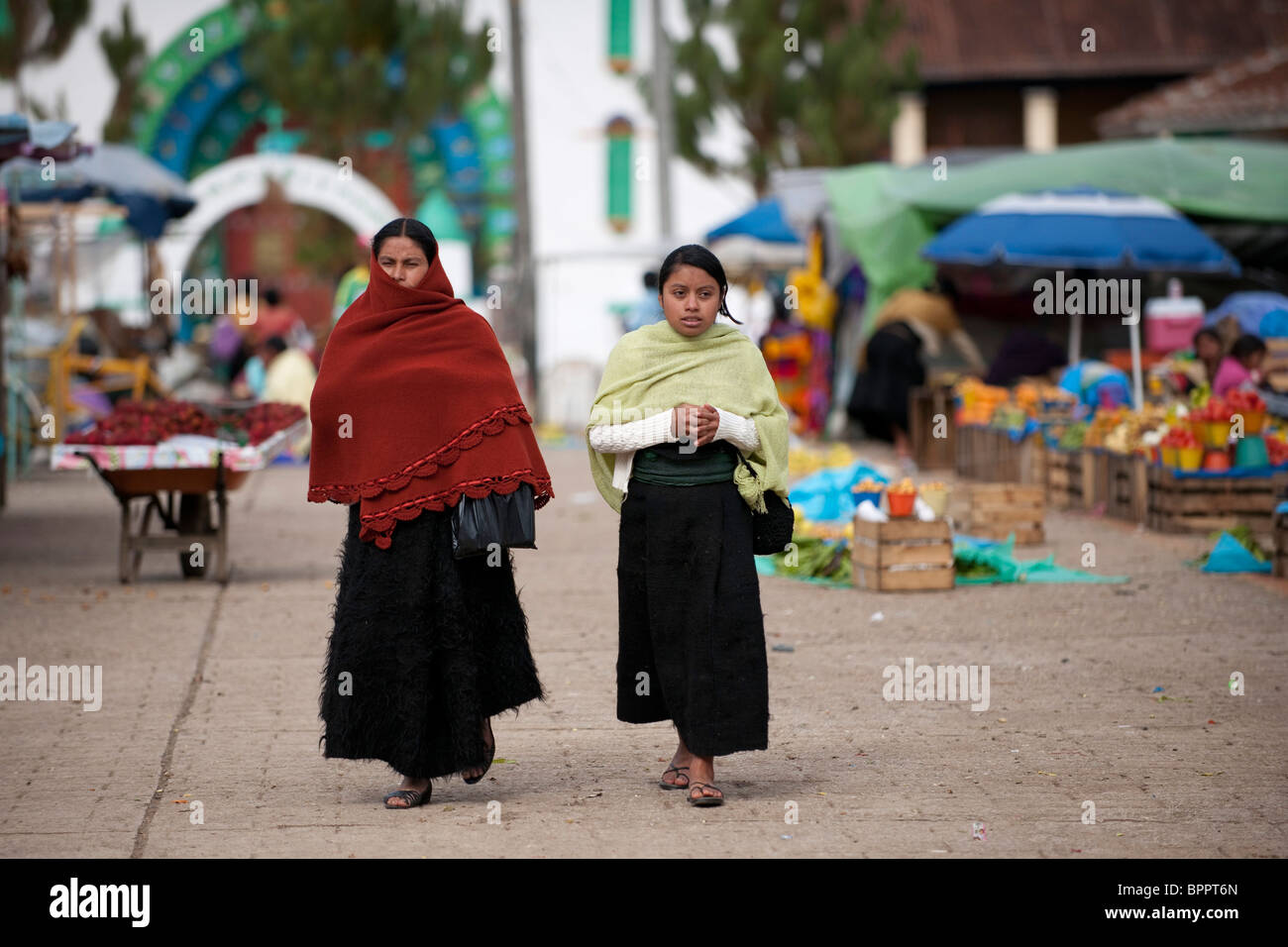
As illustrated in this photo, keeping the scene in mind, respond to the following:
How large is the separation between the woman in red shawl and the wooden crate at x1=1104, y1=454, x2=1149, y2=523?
8.21 meters

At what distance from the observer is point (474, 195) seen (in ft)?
115

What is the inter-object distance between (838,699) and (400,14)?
27965 millimetres

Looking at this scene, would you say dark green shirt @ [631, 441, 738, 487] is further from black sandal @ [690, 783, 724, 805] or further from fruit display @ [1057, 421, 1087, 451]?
fruit display @ [1057, 421, 1087, 451]

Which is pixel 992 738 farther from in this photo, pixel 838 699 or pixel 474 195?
pixel 474 195

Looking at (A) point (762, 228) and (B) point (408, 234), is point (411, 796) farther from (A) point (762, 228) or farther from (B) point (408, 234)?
(A) point (762, 228)

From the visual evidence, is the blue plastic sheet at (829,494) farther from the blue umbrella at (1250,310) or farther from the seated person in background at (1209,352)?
the blue umbrella at (1250,310)

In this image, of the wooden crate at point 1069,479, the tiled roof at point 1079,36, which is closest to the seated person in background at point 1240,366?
the wooden crate at point 1069,479

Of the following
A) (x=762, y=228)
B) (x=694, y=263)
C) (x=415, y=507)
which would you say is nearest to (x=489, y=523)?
(x=415, y=507)

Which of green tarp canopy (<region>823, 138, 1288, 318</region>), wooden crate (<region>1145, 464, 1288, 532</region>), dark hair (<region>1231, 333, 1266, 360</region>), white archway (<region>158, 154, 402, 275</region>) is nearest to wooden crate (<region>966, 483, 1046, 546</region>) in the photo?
wooden crate (<region>1145, 464, 1288, 532</region>)

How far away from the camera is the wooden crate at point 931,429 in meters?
18.6

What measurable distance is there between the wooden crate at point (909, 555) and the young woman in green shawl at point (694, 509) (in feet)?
15.0

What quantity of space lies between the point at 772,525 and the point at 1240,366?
923 cm

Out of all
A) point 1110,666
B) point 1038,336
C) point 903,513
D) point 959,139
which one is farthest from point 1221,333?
point 959,139

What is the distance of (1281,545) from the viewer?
35.4 ft
